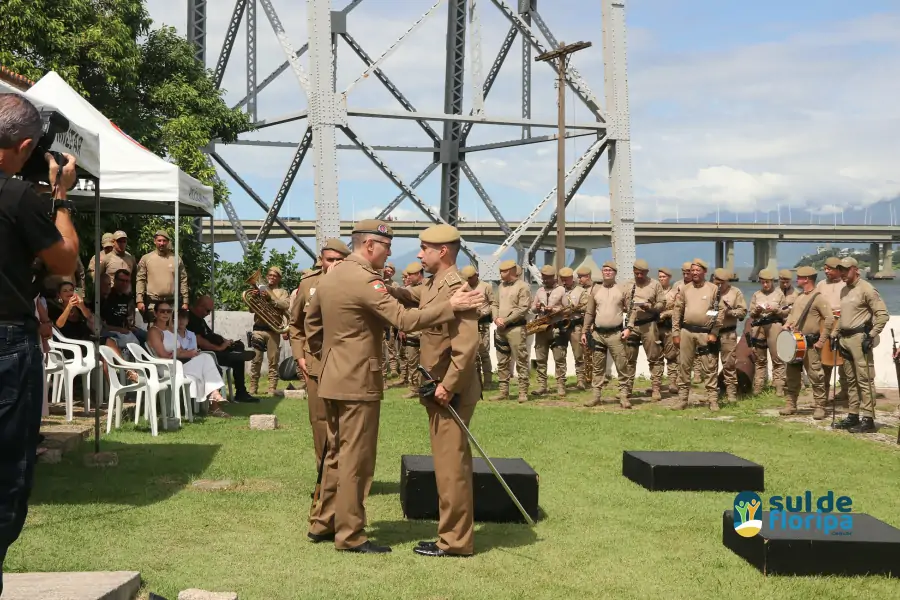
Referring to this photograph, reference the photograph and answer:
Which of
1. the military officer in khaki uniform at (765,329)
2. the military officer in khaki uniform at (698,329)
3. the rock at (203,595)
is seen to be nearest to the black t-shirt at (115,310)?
the military officer in khaki uniform at (698,329)

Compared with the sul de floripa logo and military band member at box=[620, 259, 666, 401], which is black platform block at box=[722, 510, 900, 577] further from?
military band member at box=[620, 259, 666, 401]

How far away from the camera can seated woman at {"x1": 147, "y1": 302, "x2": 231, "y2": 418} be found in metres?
12.7

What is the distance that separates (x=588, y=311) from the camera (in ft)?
54.7

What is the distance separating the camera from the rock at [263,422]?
1201cm

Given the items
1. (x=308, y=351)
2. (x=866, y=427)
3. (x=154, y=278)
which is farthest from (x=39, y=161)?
(x=866, y=427)

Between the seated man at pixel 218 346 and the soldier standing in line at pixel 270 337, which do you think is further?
the soldier standing in line at pixel 270 337

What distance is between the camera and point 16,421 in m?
3.73

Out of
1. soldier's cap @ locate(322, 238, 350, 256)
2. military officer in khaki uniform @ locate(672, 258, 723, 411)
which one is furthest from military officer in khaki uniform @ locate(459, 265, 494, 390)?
soldier's cap @ locate(322, 238, 350, 256)

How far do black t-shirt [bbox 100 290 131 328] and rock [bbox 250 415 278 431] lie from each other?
8.27 feet

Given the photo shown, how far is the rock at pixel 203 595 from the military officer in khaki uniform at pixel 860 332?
10.3 metres

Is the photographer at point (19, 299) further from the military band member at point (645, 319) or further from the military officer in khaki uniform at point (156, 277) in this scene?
the military band member at point (645, 319)

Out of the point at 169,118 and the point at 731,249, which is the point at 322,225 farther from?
the point at 731,249

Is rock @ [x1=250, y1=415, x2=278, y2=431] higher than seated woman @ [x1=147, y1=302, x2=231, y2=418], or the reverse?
seated woman @ [x1=147, y1=302, x2=231, y2=418]

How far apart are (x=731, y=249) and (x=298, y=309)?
65.3 m
